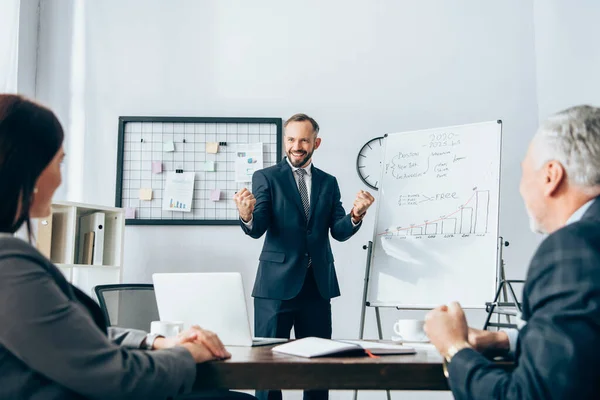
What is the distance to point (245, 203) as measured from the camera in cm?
263

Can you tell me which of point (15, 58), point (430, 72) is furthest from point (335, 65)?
point (15, 58)

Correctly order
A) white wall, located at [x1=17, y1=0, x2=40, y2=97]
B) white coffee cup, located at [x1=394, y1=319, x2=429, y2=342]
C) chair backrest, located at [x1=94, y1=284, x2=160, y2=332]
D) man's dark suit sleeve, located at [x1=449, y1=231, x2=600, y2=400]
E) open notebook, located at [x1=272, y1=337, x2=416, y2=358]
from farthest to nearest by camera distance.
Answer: white wall, located at [x1=17, y1=0, x2=40, y2=97] → chair backrest, located at [x1=94, y1=284, x2=160, y2=332] → white coffee cup, located at [x1=394, y1=319, x2=429, y2=342] → open notebook, located at [x1=272, y1=337, x2=416, y2=358] → man's dark suit sleeve, located at [x1=449, y1=231, x2=600, y2=400]

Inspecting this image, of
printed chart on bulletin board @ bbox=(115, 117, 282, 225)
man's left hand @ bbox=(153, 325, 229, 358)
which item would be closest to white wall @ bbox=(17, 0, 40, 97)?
printed chart on bulletin board @ bbox=(115, 117, 282, 225)

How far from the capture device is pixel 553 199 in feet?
3.63

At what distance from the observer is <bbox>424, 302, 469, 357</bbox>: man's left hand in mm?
1134

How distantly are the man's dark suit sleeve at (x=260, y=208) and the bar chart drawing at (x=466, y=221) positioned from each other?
2.43 feet

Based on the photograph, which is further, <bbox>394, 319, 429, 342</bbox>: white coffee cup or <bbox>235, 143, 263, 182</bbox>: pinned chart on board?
<bbox>235, 143, 263, 182</bbox>: pinned chart on board

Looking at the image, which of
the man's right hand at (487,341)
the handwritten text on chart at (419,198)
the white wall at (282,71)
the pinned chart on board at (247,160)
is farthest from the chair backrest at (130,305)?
the man's right hand at (487,341)

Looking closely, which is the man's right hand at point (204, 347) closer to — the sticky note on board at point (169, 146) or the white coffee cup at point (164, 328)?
the white coffee cup at point (164, 328)

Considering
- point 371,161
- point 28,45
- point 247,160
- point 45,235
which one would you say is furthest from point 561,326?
point 28,45

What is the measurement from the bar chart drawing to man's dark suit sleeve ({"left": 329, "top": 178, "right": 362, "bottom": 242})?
36 centimetres

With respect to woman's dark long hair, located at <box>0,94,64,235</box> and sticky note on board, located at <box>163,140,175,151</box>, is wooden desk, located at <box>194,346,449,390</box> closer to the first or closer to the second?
woman's dark long hair, located at <box>0,94,64,235</box>

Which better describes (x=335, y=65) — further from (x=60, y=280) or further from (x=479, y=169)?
(x=60, y=280)

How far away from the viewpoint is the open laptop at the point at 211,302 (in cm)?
153
